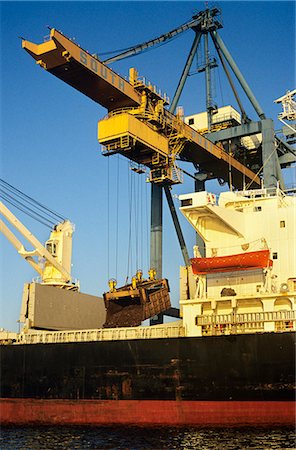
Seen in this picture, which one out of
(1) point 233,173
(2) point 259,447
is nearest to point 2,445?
(2) point 259,447

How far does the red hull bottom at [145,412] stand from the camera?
20.4 meters

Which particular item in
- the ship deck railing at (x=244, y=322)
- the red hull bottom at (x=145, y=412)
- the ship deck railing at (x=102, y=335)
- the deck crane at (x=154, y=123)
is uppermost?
the deck crane at (x=154, y=123)

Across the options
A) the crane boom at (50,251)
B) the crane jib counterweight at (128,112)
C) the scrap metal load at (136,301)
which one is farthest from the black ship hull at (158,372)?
the crane jib counterweight at (128,112)

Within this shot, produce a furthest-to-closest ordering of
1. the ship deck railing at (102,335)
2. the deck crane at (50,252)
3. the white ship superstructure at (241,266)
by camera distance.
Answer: the deck crane at (50,252) → the ship deck railing at (102,335) → the white ship superstructure at (241,266)

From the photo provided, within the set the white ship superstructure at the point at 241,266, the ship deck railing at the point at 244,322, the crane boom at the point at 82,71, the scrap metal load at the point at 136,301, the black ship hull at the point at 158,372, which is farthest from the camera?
the scrap metal load at the point at 136,301

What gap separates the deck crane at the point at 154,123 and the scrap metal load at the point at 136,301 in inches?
308

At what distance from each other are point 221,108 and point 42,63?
18452 mm

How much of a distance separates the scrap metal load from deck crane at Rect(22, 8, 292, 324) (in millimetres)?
7835

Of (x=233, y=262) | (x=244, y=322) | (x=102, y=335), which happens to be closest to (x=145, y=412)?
(x=102, y=335)

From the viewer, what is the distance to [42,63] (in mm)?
28078

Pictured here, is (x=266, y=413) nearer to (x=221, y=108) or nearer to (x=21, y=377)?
(x=21, y=377)

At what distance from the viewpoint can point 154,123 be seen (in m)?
32.8

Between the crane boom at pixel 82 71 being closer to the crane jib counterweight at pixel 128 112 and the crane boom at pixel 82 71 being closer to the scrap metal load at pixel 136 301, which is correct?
the crane jib counterweight at pixel 128 112

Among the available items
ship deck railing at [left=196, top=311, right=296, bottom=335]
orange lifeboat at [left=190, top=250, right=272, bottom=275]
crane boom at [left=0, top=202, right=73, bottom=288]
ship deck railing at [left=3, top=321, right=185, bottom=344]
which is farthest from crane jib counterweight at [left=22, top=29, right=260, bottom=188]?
ship deck railing at [left=196, top=311, right=296, bottom=335]
